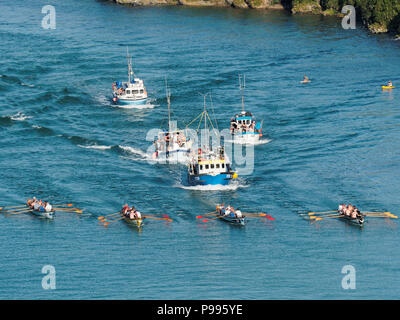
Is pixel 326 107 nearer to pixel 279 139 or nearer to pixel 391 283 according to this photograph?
pixel 279 139

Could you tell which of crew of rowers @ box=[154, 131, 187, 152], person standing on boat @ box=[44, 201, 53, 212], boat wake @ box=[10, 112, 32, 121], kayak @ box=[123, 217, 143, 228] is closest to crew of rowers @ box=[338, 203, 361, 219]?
kayak @ box=[123, 217, 143, 228]

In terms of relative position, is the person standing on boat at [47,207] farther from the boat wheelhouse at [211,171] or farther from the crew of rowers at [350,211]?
the crew of rowers at [350,211]

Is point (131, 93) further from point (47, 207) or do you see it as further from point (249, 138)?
point (47, 207)

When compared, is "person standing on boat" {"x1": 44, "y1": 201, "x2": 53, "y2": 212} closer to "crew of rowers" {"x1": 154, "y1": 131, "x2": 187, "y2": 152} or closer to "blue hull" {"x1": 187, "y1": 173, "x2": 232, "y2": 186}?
"blue hull" {"x1": 187, "y1": 173, "x2": 232, "y2": 186}

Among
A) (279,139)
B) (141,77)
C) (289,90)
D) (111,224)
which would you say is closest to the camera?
(111,224)
